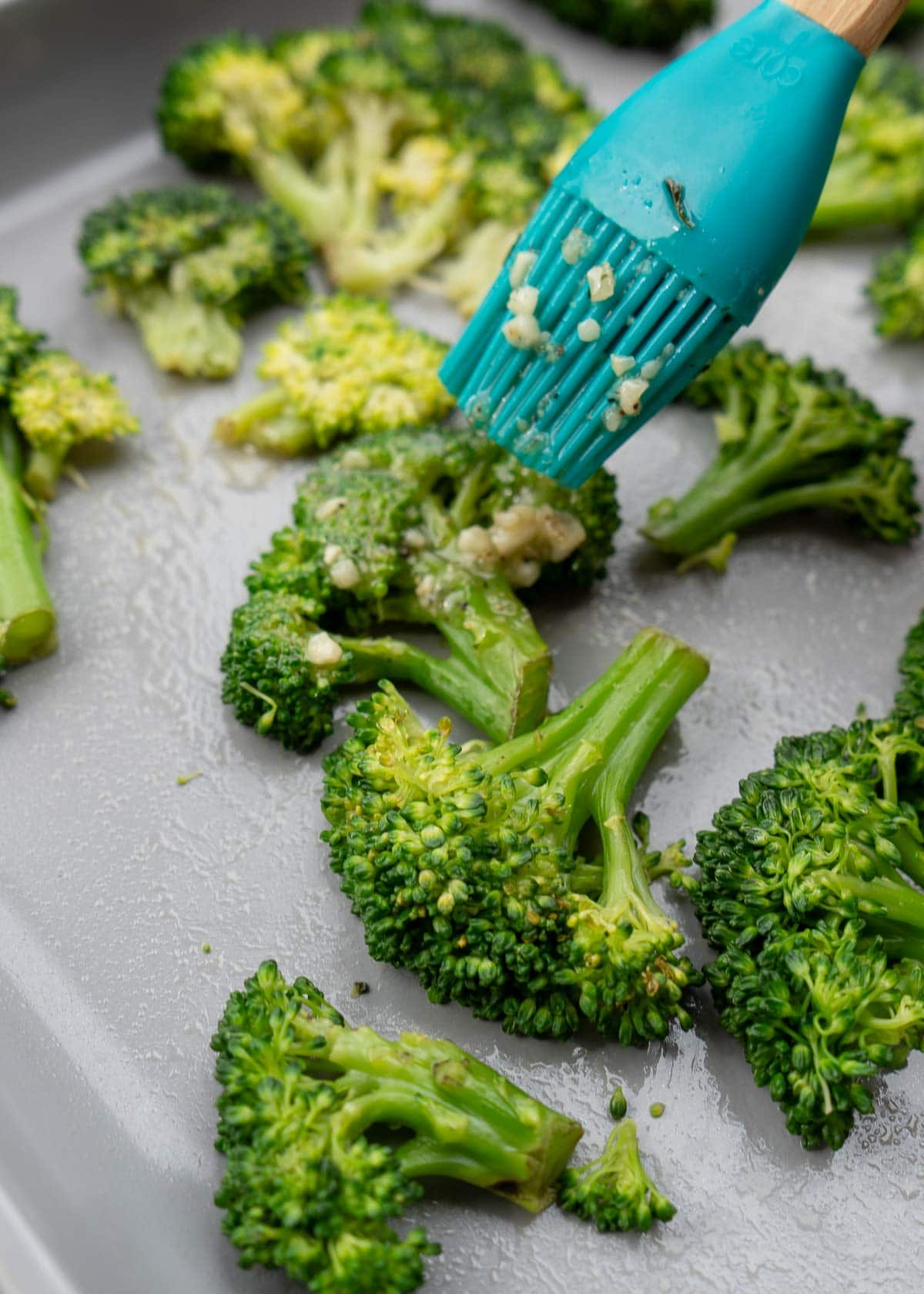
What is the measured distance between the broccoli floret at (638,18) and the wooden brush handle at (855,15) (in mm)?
1990

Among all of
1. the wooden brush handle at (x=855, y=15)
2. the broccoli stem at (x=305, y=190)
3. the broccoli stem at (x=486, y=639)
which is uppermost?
the wooden brush handle at (x=855, y=15)

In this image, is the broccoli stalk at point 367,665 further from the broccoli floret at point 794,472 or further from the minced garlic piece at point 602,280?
the minced garlic piece at point 602,280

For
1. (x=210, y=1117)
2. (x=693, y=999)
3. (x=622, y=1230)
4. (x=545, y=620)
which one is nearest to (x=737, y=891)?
(x=693, y=999)

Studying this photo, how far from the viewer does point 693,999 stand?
2035 mm

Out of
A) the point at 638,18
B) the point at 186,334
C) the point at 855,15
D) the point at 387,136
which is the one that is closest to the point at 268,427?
the point at 186,334

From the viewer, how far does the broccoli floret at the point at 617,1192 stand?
5.82ft

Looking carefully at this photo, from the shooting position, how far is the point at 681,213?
6.48 feet

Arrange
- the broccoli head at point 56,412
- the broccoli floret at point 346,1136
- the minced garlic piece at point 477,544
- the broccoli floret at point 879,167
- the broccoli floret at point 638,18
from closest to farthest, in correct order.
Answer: the broccoli floret at point 346,1136 < the minced garlic piece at point 477,544 < the broccoli head at point 56,412 < the broccoli floret at point 879,167 < the broccoli floret at point 638,18

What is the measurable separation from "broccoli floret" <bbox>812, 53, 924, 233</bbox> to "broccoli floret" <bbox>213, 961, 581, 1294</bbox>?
2.51 meters

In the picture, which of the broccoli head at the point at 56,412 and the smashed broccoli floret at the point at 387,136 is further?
the smashed broccoli floret at the point at 387,136

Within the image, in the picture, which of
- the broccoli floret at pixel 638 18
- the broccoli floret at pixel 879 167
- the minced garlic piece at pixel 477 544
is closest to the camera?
the minced garlic piece at pixel 477 544

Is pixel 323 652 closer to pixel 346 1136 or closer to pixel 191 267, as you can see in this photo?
pixel 346 1136

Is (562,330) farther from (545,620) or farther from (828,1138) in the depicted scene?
(828,1138)

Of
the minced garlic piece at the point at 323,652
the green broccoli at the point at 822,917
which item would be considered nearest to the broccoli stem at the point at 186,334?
the minced garlic piece at the point at 323,652
